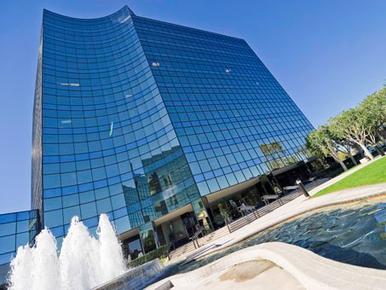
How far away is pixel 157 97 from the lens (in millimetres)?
36594

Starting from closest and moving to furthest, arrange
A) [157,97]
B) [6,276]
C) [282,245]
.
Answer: [282,245]
[6,276]
[157,97]

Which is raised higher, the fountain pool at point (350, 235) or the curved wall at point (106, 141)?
the curved wall at point (106, 141)

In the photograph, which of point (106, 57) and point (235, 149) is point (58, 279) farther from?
point (106, 57)

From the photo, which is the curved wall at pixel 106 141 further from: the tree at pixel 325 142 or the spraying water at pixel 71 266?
the tree at pixel 325 142

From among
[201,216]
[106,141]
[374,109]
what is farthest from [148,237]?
[374,109]

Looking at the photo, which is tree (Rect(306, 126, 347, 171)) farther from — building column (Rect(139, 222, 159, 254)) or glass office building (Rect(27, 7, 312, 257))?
building column (Rect(139, 222, 159, 254))

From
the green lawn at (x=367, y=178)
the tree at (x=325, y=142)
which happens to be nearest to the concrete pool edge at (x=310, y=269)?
the green lawn at (x=367, y=178)

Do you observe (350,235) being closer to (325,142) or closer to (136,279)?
(136,279)

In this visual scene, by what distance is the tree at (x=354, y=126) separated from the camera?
28547mm

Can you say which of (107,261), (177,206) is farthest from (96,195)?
(107,261)

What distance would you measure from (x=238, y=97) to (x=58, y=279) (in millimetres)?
39885

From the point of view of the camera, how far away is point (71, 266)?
14945 millimetres

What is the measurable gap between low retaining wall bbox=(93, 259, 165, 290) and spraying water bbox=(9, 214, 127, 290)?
4.83 metres

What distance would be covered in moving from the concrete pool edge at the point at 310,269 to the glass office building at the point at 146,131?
2113 centimetres
